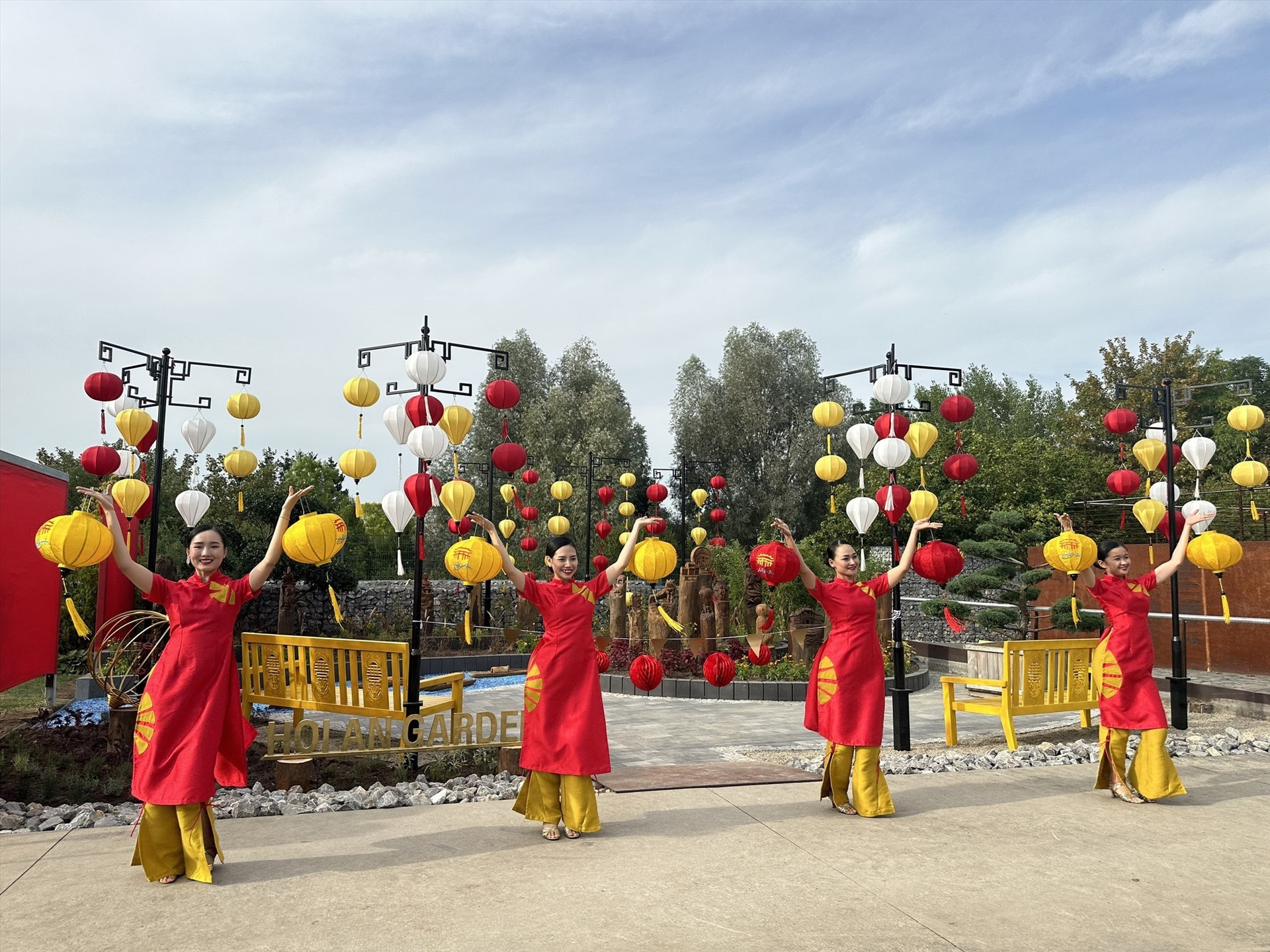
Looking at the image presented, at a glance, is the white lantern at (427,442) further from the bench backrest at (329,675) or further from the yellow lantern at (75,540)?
the yellow lantern at (75,540)

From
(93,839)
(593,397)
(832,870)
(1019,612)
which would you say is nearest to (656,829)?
(832,870)

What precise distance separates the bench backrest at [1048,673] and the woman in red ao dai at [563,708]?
388 cm

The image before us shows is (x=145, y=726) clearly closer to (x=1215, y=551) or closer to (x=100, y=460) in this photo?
(x=100, y=460)

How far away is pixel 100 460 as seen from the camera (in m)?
8.67

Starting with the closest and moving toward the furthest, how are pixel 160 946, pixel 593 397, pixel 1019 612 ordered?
pixel 160 946 → pixel 1019 612 → pixel 593 397

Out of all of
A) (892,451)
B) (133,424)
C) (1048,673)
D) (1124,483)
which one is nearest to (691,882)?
(1048,673)

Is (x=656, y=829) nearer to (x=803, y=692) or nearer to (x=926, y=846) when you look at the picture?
(x=926, y=846)

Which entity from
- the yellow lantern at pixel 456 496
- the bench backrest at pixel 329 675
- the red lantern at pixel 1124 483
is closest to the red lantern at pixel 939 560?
the yellow lantern at pixel 456 496

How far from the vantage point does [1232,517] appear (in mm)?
18391

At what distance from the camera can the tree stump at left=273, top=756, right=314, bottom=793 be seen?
19.5 ft

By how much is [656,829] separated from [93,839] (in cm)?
294

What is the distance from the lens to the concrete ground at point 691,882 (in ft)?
11.1

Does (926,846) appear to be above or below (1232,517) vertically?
below

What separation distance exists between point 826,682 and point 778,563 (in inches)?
30.1
